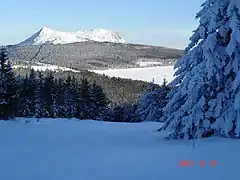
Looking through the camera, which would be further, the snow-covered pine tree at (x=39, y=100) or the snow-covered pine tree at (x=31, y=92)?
Result: the snow-covered pine tree at (x=39, y=100)

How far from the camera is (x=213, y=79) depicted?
29.4ft

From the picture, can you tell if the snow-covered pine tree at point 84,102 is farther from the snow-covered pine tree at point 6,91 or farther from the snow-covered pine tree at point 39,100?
the snow-covered pine tree at point 6,91

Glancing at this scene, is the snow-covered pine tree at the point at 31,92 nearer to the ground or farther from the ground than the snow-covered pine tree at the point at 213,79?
nearer to the ground

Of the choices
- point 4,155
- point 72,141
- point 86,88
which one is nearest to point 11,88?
point 72,141

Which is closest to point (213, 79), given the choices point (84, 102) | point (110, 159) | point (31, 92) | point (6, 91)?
point (110, 159)

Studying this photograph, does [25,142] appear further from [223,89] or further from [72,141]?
[223,89]

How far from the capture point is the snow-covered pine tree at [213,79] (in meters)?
8.46

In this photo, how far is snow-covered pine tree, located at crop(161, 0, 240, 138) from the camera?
8.46 meters

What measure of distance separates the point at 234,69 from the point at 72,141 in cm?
454

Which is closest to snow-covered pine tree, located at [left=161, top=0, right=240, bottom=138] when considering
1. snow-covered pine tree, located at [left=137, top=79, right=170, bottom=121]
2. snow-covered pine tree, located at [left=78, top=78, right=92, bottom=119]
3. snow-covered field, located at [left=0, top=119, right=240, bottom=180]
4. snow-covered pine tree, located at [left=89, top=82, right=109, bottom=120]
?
snow-covered field, located at [left=0, top=119, right=240, bottom=180]

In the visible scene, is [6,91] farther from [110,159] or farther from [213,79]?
[110,159]
